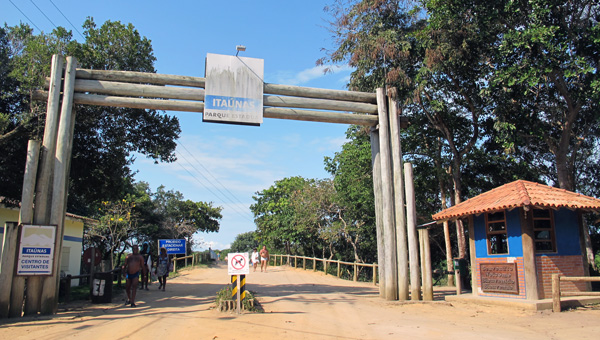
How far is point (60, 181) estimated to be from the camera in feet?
33.6

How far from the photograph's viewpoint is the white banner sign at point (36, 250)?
9336 mm

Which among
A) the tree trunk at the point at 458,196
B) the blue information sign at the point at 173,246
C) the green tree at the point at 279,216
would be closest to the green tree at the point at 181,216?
the green tree at the point at 279,216

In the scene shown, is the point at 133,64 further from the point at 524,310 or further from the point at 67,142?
the point at 524,310

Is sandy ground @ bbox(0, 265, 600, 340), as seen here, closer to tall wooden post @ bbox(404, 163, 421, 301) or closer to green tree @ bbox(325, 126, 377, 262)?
tall wooden post @ bbox(404, 163, 421, 301)

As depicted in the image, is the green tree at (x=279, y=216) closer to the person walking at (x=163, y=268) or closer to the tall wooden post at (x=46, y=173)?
the person walking at (x=163, y=268)

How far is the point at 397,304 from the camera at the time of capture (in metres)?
11.1

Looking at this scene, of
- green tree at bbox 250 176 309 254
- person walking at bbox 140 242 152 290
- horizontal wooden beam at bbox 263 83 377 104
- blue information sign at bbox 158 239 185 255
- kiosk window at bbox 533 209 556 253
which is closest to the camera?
kiosk window at bbox 533 209 556 253

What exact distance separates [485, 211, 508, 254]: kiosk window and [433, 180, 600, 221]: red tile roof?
465 mm

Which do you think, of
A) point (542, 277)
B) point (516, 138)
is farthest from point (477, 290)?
point (516, 138)

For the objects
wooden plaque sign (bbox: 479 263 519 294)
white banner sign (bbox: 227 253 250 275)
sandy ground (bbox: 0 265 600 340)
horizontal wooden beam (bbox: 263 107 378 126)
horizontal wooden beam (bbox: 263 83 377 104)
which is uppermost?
horizontal wooden beam (bbox: 263 83 377 104)

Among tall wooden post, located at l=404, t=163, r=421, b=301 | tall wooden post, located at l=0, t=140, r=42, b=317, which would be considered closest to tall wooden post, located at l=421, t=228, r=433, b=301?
tall wooden post, located at l=404, t=163, r=421, b=301

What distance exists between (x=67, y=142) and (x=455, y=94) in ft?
49.3

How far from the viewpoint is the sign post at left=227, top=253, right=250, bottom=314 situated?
900cm

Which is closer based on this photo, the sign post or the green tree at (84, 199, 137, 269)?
the sign post
